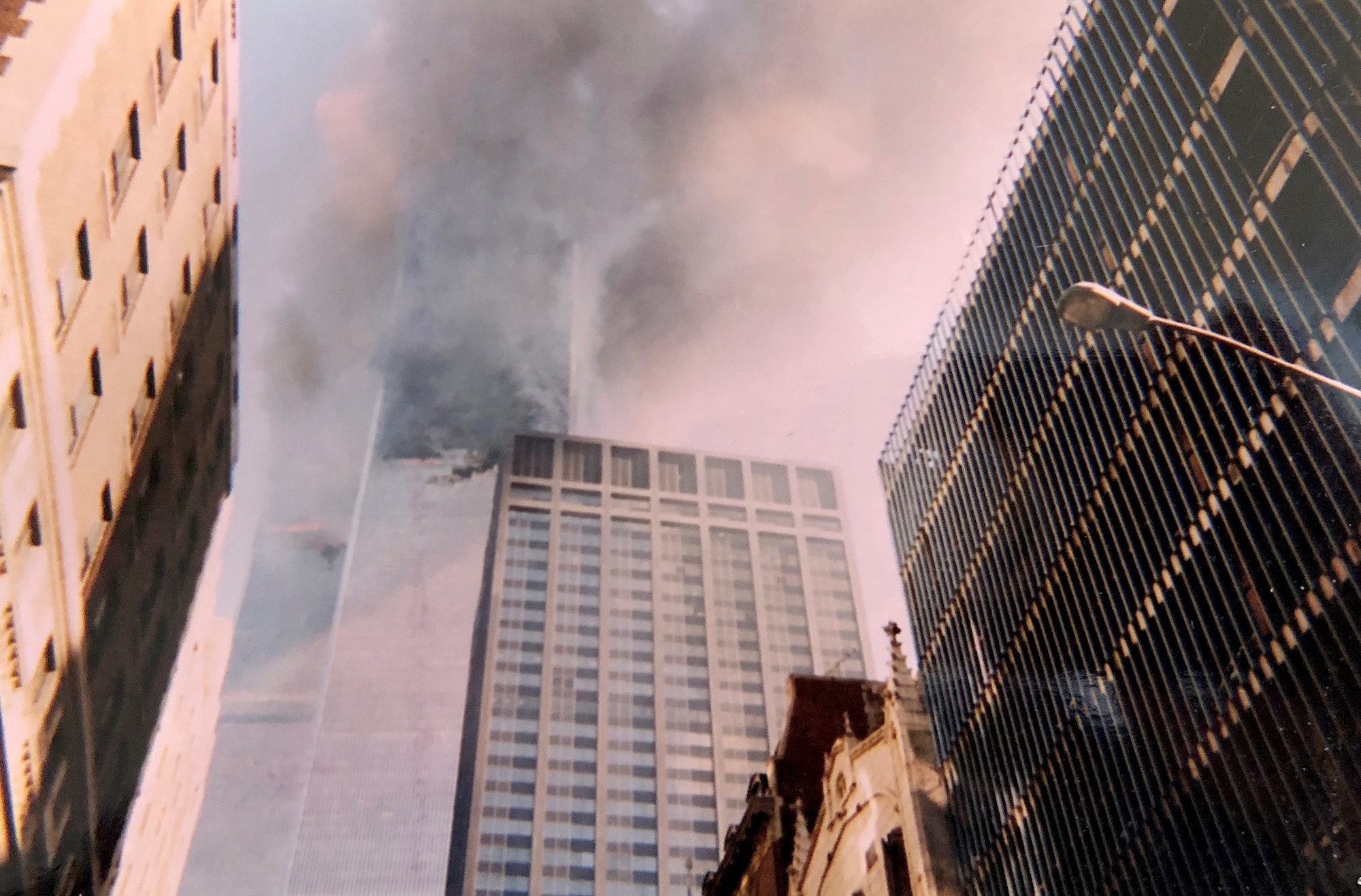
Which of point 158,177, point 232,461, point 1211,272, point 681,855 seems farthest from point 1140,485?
point 681,855

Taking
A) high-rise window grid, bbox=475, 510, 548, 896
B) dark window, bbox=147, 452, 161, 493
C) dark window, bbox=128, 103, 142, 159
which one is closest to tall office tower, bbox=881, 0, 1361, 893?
dark window, bbox=128, 103, 142, 159

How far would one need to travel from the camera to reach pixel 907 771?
128 feet

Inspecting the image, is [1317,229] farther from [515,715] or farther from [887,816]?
[515,715]

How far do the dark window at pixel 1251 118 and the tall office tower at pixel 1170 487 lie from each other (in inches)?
3.0

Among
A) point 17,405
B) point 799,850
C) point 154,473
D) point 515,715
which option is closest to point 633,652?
point 515,715

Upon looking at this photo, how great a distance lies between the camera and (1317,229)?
2519 centimetres

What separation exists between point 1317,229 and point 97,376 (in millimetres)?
32340

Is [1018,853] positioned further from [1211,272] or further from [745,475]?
[745,475]

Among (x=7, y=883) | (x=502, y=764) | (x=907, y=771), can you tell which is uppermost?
(x=7, y=883)

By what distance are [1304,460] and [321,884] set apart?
195291 mm

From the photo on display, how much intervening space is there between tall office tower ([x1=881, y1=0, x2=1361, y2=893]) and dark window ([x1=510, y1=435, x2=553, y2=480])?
433ft

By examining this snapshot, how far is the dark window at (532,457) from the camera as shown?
573 feet

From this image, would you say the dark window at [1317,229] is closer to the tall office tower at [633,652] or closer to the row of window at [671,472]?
the tall office tower at [633,652]

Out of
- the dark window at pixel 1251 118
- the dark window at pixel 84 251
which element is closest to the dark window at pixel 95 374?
the dark window at pixel 84 251
